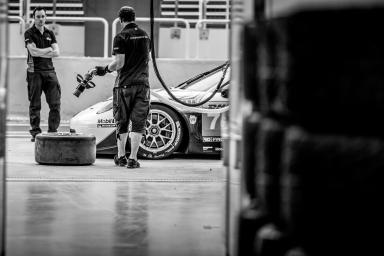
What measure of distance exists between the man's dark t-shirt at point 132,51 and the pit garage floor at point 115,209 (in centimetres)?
107

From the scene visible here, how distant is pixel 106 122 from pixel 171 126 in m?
0.83

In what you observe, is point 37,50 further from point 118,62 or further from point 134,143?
point 134,143

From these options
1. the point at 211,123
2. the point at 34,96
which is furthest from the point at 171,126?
the point at 34,96

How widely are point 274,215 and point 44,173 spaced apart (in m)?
6.98

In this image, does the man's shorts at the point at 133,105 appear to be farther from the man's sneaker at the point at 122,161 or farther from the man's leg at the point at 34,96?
the man's leg at the point at 34,96

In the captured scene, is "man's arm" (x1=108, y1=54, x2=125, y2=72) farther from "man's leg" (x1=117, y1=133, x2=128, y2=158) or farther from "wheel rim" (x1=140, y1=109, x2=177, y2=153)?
"wheel rim" (x1=140, y1=109, x2=177, y2=153)

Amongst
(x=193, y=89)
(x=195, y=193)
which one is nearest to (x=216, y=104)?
(x=193, y=89)

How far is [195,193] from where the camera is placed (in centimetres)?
788

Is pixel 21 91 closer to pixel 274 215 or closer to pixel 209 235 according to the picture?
pixel 209 235

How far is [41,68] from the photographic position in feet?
43.9

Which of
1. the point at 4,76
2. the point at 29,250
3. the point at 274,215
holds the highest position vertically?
the point at 4,76

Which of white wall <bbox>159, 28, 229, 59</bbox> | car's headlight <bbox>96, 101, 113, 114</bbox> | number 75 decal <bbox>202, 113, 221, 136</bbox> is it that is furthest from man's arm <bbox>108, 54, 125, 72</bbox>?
white wall <bbox>159, 28, 229, 59</bbox>

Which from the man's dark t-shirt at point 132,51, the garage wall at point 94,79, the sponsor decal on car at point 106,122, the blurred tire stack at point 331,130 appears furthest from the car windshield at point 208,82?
the blurred tire stack at point 331,130

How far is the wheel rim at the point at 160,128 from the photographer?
437 inches
